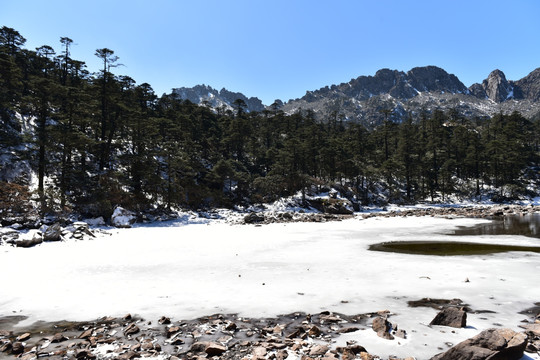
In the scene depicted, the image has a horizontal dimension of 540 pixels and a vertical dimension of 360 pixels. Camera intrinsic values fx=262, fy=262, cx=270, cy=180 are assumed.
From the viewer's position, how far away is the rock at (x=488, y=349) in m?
3.36

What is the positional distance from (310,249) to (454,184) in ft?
186

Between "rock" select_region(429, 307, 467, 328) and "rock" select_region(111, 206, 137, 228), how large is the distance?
2155 cm

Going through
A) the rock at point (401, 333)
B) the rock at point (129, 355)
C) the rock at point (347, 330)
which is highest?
the rock at point (129, 355)

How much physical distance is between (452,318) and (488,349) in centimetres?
146

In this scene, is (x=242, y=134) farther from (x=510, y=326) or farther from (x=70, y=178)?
(x=510, y=326)

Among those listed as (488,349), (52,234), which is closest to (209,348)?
(488,349)

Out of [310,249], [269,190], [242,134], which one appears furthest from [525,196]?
[310,249]

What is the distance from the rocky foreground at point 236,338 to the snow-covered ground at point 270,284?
0.27 meters

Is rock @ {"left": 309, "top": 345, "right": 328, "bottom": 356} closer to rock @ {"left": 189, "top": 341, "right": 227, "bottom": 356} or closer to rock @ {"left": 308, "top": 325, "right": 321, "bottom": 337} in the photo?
rock @ {"left": 308, "top": 325, "right": 321, "bottom": 337}

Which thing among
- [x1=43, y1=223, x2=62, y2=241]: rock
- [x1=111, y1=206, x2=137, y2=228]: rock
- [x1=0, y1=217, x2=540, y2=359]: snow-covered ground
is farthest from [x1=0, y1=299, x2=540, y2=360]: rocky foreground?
[x1=111, y1=206, x2=137, y2=228]: rock

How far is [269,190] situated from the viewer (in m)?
41.3

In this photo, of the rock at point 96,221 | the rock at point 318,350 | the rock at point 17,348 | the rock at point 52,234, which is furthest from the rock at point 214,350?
the rock at point 96,221

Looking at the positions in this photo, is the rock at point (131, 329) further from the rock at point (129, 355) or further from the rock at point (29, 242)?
the rock at point (29, 242)

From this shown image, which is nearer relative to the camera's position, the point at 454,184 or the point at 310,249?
the point at 310,249
